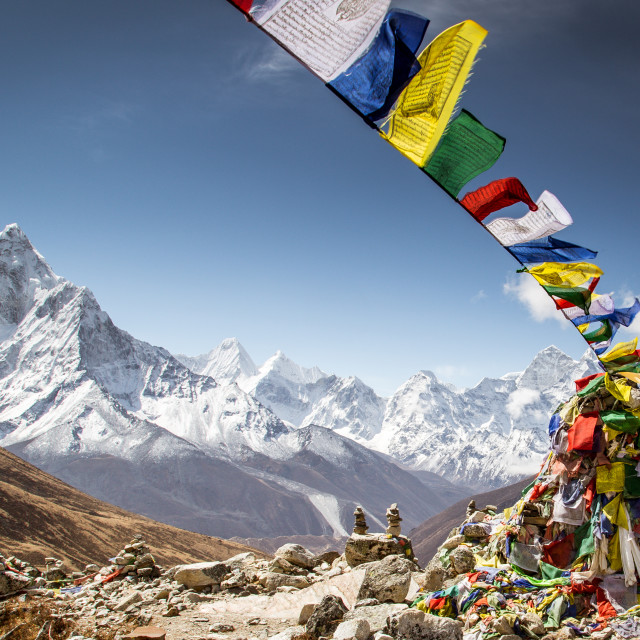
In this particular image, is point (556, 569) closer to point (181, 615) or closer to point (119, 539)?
point (181, 615)

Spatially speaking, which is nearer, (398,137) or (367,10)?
(367,10)

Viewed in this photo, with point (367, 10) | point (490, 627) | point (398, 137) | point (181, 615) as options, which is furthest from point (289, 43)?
point (181, 615)

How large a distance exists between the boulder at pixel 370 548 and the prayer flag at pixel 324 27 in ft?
38.4

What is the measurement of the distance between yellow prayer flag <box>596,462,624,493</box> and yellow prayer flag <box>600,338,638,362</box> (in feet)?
6.39

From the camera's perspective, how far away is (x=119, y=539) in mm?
58281

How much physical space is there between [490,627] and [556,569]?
2425 millimetres

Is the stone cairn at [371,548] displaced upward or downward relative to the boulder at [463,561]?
downward

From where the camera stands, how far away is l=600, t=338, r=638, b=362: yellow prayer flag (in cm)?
937

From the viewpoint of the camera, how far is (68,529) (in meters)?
52.7

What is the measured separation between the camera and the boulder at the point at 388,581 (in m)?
8.30

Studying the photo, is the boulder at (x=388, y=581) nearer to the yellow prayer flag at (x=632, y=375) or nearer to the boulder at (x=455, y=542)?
the boulder at (x=455, y=542)

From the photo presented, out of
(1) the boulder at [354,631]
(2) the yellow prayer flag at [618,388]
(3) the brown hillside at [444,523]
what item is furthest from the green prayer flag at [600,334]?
(3) the brown hillside at [444,523]

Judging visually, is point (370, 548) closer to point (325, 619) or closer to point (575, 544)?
point (575, 544)

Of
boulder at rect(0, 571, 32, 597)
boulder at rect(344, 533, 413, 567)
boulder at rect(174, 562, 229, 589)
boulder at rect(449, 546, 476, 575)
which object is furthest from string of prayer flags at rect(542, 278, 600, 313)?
boulder at rect(0, 571, 32, 597)
